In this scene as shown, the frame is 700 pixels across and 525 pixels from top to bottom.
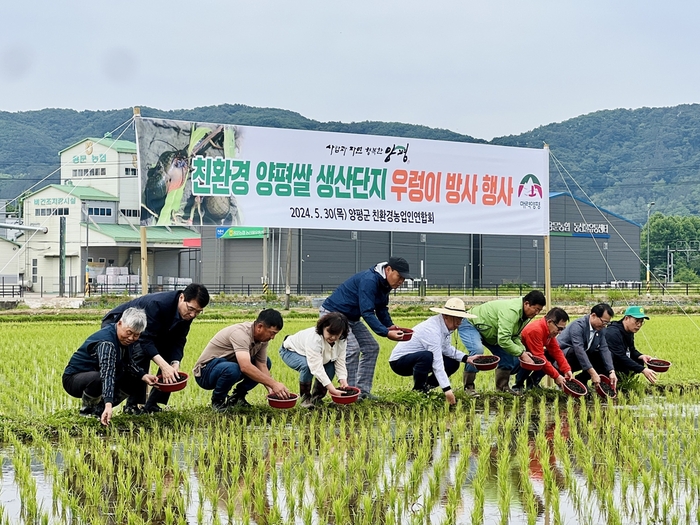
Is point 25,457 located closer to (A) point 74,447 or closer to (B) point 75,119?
(A) point 74,447

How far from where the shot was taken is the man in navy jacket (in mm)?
6145

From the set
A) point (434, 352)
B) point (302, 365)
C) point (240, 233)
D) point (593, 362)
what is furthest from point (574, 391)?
point (240, 233)

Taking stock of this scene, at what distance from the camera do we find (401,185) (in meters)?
14.8

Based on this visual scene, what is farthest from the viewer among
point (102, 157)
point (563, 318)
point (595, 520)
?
point (102, 157)

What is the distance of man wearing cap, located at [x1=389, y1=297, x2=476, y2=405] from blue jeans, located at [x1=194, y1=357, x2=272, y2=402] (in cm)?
149

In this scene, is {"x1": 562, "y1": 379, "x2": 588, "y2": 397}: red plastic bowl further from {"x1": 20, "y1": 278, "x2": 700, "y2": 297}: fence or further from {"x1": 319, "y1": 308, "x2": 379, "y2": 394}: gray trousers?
{"x1": 20, "y1": 278, "x2": 700, "y2": 297}: fence

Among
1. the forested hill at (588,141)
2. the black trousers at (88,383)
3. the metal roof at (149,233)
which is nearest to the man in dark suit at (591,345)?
the black trousers at (88,383)

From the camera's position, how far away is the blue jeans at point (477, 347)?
792 centimetres

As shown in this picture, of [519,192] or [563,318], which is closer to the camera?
[563,318]

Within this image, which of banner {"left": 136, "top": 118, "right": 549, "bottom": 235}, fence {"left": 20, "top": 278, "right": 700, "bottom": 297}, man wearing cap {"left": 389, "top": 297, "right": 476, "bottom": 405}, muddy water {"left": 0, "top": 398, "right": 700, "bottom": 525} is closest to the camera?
muddy water {"left": 0, "top": 398, "right": 700, "bottom": 525}

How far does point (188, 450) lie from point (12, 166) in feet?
430

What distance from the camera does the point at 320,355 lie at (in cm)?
688

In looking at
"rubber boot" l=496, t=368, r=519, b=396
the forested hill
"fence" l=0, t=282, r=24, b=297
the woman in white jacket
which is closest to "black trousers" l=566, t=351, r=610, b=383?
"rubber boot" l=496, t=368, r=519, b=396

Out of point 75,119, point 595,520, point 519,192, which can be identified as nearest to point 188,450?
point 595,520
